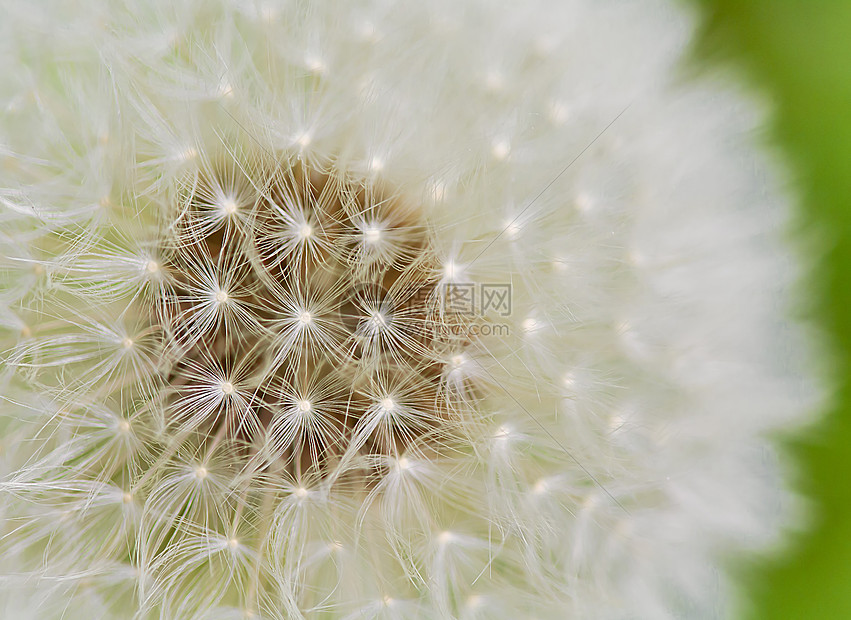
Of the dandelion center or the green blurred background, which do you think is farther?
the green blurred background

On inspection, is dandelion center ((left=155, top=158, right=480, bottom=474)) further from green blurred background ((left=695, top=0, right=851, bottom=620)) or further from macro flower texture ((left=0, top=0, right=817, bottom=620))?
green blurred background ((left=695, top=0, right=851, bottom=620))

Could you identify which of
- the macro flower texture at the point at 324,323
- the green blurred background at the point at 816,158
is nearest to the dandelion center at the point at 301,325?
the macro flower texture at the point at 324,323

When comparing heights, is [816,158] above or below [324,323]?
above

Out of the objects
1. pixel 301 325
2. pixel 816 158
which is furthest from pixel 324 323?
pixel 816 158

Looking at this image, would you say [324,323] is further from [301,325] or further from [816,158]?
[816,158]

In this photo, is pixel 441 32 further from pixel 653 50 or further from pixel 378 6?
pixel 653 50

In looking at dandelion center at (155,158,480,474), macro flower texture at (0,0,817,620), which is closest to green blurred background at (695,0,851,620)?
macro flower texture at (0,0,817,620)
